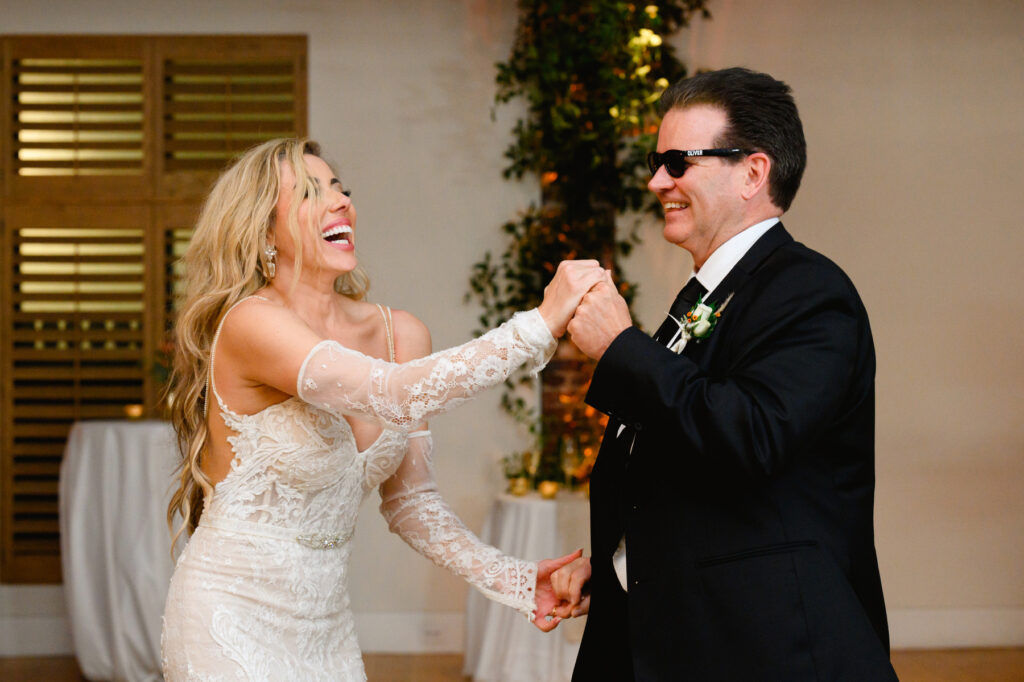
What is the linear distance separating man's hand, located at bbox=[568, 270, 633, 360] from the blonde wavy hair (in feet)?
2.24

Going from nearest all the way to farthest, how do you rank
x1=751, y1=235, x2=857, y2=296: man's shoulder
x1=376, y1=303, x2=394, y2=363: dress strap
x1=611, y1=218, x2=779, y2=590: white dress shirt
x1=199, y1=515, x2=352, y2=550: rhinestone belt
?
1. x1=751, y1=235, x2=857, y2=296: man's shoulder
2. x1=611, y1=218, x2=779, y2=590: white dress shirt
3. x1=199, y1=515, x2=352, y2=550: rhinestone belt
4. x1=376, y1=303, x2=394, y2=363: dress strap

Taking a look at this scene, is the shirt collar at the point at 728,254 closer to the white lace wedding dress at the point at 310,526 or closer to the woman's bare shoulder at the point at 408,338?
the white lace wedding dress at the point at 310,526

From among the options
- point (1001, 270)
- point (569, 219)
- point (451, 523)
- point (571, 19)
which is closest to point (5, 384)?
point (569, 219)

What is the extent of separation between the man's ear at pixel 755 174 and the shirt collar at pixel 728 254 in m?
0.06

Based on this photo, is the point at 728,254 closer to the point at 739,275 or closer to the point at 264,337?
the point at 739,275

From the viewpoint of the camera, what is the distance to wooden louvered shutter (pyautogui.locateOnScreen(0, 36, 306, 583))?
5.43 meters

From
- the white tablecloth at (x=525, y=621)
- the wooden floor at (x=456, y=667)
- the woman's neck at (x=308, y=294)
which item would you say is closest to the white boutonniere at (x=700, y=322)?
the woman's neck at (x=308, y=294)

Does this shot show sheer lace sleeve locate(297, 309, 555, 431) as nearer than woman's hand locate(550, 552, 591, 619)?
Yes

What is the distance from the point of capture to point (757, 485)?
1.67 metres

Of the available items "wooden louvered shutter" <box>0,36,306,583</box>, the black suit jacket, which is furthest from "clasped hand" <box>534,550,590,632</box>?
"wooden louvered shutter" <box>0,36,306,583</box>

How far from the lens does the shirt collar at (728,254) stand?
1.88 m

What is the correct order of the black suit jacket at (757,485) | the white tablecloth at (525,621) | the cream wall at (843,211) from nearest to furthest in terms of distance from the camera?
the black suit jacket at (757,485) < the white tablecloth at (525,621) < the cream wall at (843,211)

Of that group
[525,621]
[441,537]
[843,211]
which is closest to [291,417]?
[441,537]

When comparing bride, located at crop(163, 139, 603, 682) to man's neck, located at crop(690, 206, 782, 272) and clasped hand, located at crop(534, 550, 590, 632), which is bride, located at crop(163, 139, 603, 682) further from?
man's neck, located at crop(690, 206, 782, 272)
